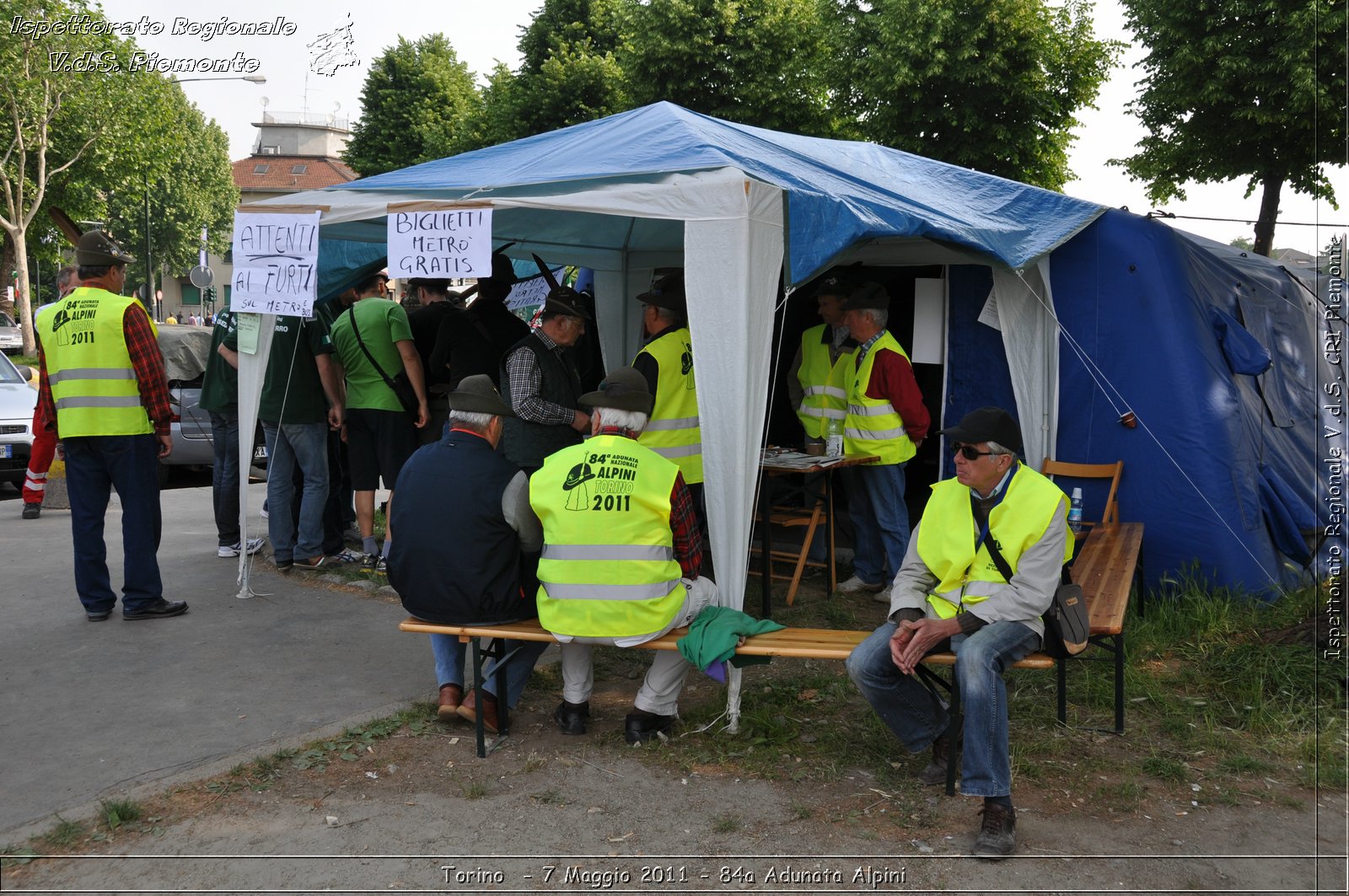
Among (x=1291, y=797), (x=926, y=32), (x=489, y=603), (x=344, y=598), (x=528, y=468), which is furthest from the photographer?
(x=926, y=32)

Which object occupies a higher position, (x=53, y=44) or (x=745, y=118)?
(x=53, y=44)

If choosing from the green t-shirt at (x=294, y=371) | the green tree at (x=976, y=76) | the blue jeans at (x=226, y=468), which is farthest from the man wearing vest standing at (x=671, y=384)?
the green tree at (x=976, y=76)

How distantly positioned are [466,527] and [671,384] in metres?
1.79

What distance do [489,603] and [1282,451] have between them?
17.8 ft

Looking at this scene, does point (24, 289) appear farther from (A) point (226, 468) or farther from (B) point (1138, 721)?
(B) point (1138, 721)

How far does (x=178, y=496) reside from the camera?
10.4 metres

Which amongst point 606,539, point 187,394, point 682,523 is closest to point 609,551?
point 606,539

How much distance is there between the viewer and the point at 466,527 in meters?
4.29

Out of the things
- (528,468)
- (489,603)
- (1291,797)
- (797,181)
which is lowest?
(1291,797)

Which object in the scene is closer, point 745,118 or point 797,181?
point 797,181

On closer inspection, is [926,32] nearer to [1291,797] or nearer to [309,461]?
[309,461]

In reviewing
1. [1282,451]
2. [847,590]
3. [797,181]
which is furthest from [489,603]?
[1282,451]

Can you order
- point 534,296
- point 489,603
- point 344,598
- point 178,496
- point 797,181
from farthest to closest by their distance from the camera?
1. point 178,496
2. point 534,296
3. point 344,598
4. point 797,181
5. point 489,603

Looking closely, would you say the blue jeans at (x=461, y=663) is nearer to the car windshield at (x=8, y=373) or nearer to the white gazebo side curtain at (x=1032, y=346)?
the white gazebo side curtain at (x=1032, y=346)
